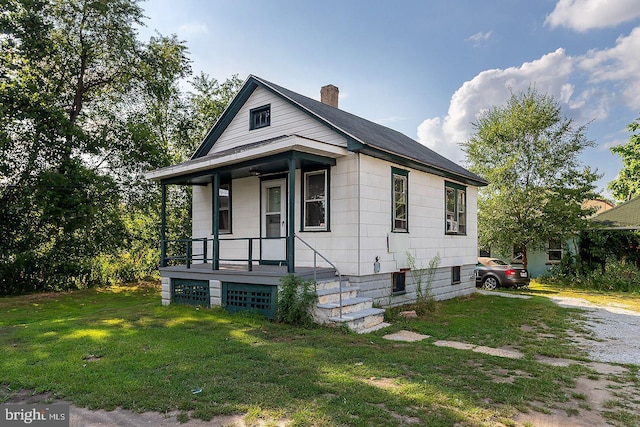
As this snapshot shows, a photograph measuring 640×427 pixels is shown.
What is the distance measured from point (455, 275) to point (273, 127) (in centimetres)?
752

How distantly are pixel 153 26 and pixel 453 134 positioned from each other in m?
17.1

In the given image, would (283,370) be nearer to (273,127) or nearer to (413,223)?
(413,223)

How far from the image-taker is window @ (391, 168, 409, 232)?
9.88 metres

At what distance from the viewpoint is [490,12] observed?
1291cm

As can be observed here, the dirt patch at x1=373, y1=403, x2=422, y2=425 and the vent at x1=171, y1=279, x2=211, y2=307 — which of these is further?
the vent at x1=171, y1=279, x2=211, y2=307

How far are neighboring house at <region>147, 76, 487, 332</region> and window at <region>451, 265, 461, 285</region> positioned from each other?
6cm

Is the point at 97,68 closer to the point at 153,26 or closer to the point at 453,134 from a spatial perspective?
the point at 153,26

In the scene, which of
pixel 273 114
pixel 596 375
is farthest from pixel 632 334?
pixel 273 114

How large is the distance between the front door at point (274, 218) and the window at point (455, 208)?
208 inches

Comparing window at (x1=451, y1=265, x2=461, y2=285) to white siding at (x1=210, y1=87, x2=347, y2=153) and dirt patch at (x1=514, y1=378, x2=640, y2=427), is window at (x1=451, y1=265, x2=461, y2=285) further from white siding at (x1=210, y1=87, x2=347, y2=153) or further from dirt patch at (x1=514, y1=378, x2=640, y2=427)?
dirt patch at (x1=514, y1=378, x2=640, y2=427)

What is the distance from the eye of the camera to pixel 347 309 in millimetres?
7801

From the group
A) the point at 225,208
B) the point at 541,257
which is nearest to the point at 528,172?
the point at 541,257

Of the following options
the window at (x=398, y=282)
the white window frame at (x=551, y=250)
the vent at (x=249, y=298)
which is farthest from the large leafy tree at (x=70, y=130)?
the white window frame at (x=551, y=250)

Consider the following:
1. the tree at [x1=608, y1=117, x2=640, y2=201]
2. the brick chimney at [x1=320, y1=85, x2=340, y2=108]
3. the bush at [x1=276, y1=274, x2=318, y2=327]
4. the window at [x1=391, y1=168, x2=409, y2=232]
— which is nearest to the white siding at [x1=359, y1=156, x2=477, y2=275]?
the window at [x1=391, y1=168, x2=409, y2=232]
